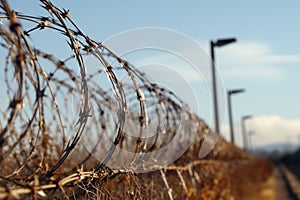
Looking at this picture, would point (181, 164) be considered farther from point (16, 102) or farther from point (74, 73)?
point (16, 102)

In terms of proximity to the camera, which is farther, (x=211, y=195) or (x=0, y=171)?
(x=211, y=195)

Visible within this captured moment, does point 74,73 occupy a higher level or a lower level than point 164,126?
higher

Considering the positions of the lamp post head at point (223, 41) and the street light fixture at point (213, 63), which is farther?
the lamp post head at point (223, 41)

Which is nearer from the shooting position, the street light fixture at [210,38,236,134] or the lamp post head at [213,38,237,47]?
the street light fixture at [210,38,236,134]

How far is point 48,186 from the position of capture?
2373 millimetres

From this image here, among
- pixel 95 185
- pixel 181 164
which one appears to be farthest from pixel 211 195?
pixel 95 185

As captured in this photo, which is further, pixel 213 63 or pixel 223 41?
A: pixel 223 41

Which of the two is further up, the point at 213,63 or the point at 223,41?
the point at 223,41

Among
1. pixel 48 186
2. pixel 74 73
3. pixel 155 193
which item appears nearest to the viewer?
pixel 48 186

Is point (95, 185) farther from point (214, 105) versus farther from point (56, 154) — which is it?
point (214, 105)

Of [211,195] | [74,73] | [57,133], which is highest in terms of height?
[74,73]

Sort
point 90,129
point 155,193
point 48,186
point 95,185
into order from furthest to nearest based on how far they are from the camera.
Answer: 1. point 90,129
2. point 155,193
3. point 95,185
4. point 48,186

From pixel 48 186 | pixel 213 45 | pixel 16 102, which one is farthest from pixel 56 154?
pixel 213 45

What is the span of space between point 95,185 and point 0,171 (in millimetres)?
2045
